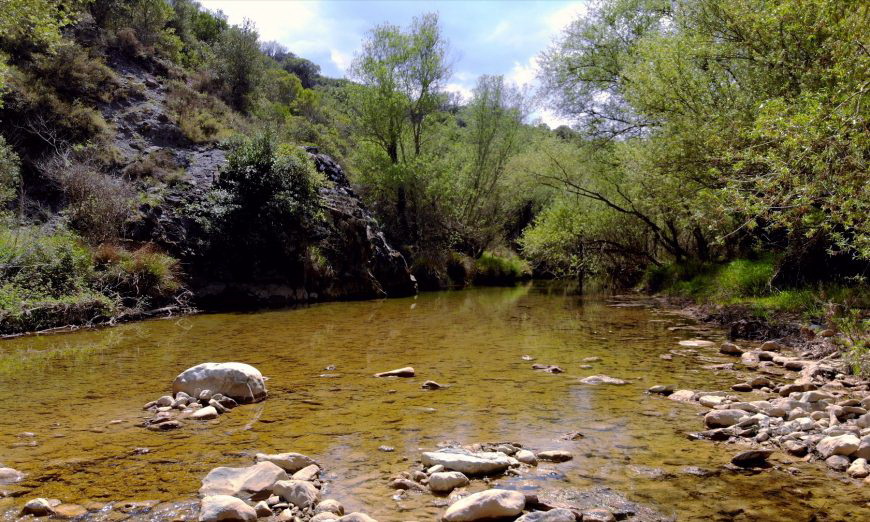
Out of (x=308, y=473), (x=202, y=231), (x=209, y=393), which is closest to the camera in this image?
(x=308, y=473)

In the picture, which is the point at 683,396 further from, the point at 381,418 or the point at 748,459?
the point at 381,418

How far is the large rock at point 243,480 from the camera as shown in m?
3.86

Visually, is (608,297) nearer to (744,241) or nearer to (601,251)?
(601,251)

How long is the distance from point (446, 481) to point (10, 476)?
11.1ft

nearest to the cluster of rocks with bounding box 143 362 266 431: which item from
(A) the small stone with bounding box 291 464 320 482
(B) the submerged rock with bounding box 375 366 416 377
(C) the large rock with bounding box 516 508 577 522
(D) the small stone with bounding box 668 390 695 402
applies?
(B) the submerged rock with bounding box 375 366 416 377

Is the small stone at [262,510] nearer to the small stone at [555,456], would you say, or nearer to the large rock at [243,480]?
the large rock at [243,480]

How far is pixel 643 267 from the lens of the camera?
22.5 metres

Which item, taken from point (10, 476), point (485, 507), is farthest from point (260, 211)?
point (485, 507)

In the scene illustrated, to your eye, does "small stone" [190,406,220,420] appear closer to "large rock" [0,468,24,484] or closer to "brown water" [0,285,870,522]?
"brown water" [0,285,870,522]

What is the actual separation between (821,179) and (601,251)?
50.4 ft

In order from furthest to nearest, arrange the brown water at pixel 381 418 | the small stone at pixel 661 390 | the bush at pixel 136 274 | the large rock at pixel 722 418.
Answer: the bush at pixel 136 274, the small stone at pixel 661 390, the large rock at pixel 722 418, the brown water at pixel 381 418

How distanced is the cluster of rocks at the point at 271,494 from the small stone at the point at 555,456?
1.81m

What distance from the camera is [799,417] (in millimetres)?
5289

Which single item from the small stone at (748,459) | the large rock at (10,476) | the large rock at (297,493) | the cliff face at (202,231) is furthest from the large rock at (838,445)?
Result: the cliff face at (202,231)
